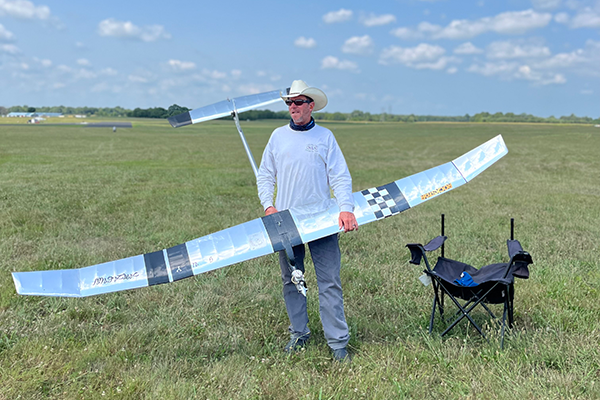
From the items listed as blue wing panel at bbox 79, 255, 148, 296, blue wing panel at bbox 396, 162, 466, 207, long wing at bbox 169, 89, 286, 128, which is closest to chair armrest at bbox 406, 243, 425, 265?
blue wing panel at bbox 396, 162, 466, 207

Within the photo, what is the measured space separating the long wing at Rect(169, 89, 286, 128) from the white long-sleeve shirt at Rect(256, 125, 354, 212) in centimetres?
193

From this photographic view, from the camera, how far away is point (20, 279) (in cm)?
361

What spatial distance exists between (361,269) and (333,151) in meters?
2.90

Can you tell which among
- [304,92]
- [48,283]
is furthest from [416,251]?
[48,283]

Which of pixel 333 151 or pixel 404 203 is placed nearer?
pixel 333 151

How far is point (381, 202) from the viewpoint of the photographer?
4520 mm

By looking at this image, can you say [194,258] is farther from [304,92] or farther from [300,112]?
[304,92]

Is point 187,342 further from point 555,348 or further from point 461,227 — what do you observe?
point 461,227

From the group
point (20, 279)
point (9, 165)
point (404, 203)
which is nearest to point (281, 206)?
point (404, 203)

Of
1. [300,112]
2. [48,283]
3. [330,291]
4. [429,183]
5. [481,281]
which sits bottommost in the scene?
[481,281]

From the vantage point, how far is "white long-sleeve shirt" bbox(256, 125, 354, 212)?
3.79 m

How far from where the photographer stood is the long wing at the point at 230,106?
5633 mm

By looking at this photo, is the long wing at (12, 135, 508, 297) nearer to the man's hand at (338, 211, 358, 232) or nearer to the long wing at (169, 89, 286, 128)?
the man's hand at (338, 211, 358, 232)

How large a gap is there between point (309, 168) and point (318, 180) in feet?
0.49
